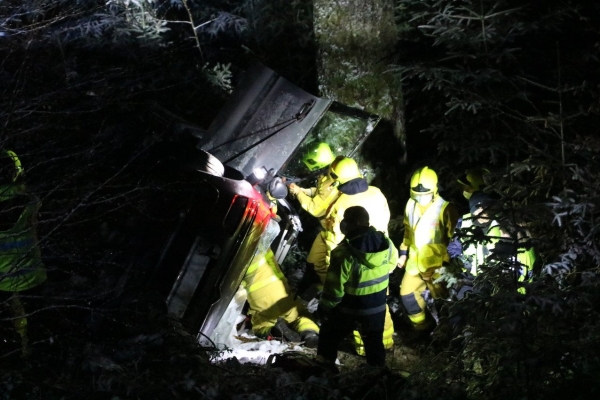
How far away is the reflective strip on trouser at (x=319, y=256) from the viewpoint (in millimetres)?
6879

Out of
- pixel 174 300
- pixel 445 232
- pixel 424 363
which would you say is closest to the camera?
pixel 424 363

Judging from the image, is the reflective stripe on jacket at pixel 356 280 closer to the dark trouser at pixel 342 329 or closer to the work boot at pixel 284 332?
the dark trouser at pixel 342 329

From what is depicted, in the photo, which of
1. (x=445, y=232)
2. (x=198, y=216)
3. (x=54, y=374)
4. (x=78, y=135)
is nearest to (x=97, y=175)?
(x=78, y=135)

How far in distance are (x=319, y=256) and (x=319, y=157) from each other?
1.21 meters

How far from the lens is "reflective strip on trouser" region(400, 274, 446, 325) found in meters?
6.43

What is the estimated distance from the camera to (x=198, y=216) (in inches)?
198

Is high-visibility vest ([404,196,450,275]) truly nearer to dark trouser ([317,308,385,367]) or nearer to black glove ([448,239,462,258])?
black glove ([448,239,462,258])

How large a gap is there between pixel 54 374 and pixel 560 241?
4.27 m

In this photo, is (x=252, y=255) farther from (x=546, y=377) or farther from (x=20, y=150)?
(x=20, y=150)

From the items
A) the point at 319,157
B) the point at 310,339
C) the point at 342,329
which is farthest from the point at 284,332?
the point at 319,157

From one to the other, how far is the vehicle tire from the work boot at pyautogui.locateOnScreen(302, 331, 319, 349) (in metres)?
1.86

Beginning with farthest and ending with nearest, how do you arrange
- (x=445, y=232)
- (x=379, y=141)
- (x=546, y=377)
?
(x=379, y=141) → (x=445, y=232) → (x=546, y=377)

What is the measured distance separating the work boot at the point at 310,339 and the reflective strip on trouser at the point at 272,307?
20 centimetres

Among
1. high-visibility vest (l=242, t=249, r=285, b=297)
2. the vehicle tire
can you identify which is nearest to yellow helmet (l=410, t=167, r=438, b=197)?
high-visibility vest (l=242, t=249, r=285, b=297)
